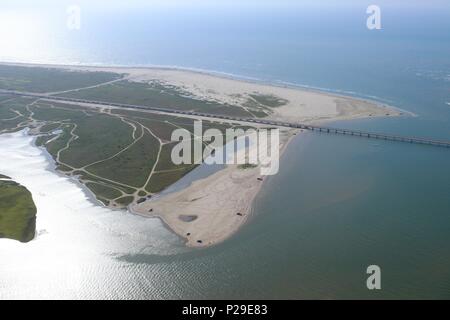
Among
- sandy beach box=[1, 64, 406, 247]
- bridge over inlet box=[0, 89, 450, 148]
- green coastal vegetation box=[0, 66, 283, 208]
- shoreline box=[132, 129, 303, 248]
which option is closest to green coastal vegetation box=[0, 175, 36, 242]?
green coastal vegetation box=[0, 66, 283, 208]

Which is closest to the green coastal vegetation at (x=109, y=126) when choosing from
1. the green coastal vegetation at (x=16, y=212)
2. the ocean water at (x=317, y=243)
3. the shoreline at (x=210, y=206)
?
the shoreline at (x=210, y=206)

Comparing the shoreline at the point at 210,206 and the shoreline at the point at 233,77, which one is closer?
the shoreline at the point at 210,206

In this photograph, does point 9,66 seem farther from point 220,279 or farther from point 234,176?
point 220,279

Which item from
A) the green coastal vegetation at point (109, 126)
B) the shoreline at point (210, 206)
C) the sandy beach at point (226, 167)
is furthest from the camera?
the green coastal vegetation at point (109, 126)

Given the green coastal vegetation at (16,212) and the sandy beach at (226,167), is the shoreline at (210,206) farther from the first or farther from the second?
the green coastal vegetation at (16,212)

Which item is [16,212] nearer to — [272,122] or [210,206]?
[210,206]

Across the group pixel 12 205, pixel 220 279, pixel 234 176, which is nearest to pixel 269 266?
pixel 220 279
